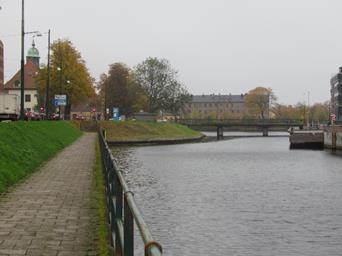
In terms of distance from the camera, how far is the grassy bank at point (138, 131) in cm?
8456

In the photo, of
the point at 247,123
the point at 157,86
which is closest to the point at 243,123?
the point at 247,123

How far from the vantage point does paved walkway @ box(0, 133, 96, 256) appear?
8.51 meters

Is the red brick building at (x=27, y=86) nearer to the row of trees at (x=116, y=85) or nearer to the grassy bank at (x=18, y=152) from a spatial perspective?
the row of trees at (x=116, y=85)

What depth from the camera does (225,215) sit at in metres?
19.3

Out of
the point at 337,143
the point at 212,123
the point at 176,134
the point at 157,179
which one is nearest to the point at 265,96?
the point at 212,123

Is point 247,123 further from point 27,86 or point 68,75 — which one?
point 68,75

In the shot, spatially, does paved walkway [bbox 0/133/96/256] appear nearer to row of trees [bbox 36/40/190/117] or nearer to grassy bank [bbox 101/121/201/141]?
row of trees [bbox 36/40/190/117]

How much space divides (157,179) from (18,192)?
17352 mm

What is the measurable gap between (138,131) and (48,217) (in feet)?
259

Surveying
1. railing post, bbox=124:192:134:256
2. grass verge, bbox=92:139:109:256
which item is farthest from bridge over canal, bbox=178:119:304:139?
railing post, bbox=124:192:134:256

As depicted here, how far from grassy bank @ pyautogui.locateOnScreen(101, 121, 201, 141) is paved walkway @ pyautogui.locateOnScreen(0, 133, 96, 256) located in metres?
65.5

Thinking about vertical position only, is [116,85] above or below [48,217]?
above

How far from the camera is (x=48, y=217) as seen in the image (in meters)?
11.0

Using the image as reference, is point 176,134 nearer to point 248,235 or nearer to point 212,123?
point 212,123
